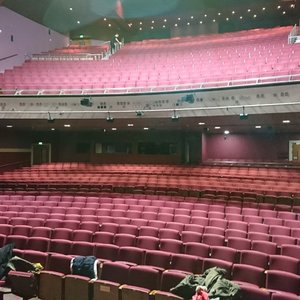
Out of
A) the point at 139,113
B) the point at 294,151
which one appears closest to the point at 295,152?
the point at 294,151

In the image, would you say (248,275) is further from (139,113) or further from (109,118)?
(109,118)

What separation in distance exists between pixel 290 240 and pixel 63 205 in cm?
385

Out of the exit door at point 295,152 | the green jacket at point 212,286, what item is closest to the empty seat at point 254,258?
the green jacket at point 212,286

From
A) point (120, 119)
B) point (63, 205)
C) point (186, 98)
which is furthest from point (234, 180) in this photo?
point (63, 205)

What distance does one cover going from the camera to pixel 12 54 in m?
11.7

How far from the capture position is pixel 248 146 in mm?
11789

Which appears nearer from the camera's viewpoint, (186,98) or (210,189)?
(210,189)

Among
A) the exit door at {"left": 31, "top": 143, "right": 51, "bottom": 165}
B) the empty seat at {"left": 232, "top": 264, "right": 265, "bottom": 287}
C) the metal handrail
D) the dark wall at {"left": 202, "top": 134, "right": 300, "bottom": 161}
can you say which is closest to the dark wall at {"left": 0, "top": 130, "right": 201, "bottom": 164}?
the exit door at {"left": 31, "top": 143, "right": 51, "bottom": 165}

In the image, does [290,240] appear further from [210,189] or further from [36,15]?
[36,15]

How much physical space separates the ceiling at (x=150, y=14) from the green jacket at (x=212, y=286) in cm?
1085

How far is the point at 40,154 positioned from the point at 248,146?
24.1 ft

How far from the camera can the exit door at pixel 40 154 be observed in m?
12.5

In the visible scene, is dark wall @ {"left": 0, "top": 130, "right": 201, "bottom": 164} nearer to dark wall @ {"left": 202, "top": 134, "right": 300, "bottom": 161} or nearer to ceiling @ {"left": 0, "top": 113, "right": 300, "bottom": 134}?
dark wall @ {"left": 202, "top": 134, "right": 300, "bottom": 161}

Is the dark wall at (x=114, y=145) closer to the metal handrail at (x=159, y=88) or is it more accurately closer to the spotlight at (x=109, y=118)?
the metal handrail at (x=159, y=88)
